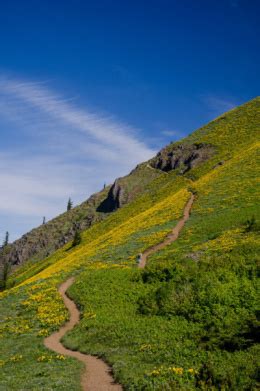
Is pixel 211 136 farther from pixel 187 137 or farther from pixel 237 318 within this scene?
pixel 237 318

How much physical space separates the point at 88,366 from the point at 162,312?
6.33 m

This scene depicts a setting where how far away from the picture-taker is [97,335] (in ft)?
77.2

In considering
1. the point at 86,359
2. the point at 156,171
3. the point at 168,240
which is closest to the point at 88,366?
the point at 86,359

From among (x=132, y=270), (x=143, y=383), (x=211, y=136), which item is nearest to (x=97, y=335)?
(x=143, y=383)

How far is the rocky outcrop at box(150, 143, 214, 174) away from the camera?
93.5 meters

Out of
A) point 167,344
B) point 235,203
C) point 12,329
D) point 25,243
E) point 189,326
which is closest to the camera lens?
point 167,344

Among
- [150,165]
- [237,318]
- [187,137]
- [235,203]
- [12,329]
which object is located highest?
[187,137]

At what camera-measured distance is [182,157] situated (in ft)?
332

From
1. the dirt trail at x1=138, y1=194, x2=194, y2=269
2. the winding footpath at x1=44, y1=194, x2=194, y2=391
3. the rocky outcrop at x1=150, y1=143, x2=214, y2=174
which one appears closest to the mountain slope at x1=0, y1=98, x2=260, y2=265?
the rocky outcrop at x1=150, y1=143, x2=214, y2=174

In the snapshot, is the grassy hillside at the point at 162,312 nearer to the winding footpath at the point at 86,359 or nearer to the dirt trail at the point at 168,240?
the winding footpath at the point at 86,359

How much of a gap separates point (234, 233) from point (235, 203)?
12.7 metres

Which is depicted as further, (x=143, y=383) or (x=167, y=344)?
(x=167, y=344)

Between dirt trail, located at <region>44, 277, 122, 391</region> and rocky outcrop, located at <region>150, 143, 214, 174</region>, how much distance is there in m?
69.0

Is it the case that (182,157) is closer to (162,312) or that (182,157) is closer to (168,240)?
(168,240)
